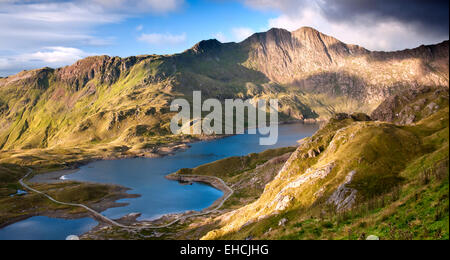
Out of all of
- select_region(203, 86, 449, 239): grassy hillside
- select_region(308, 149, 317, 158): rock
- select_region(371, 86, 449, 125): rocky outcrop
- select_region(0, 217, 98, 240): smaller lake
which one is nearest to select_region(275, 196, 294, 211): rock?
select_region(203, 86, 449, 239): grassy hillside

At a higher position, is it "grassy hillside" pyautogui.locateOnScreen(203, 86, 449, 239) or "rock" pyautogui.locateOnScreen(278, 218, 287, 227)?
"grassy hillside" pyautogui.locateOnScreen(203, 86, 449, 239)

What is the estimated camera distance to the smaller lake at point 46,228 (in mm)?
120438

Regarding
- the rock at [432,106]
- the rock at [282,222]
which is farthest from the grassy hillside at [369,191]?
the rock at [432,106]

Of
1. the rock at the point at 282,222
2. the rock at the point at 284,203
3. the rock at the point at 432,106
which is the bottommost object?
the rock at the point at 282,222

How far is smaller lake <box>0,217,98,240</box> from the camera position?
12044cm

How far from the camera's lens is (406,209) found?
3297cm

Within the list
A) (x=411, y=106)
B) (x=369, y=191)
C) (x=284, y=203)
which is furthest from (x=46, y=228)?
(x=411, y=106)

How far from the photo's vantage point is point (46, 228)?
12812 cm

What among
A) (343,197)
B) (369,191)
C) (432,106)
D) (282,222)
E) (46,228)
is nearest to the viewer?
(369,191)

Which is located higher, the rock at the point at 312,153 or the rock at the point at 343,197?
the rock at the point at 312,153

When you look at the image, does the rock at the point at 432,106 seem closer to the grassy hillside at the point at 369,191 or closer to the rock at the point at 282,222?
the grassy hillside at the point at 369,191

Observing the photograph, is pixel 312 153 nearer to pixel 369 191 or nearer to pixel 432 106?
pixel 369 191

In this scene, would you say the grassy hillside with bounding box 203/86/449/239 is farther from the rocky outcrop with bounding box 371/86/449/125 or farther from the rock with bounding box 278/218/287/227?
the rocky outcrop with bounding box 371/86/449/125

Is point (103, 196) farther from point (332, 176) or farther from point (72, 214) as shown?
point (332, 176)
